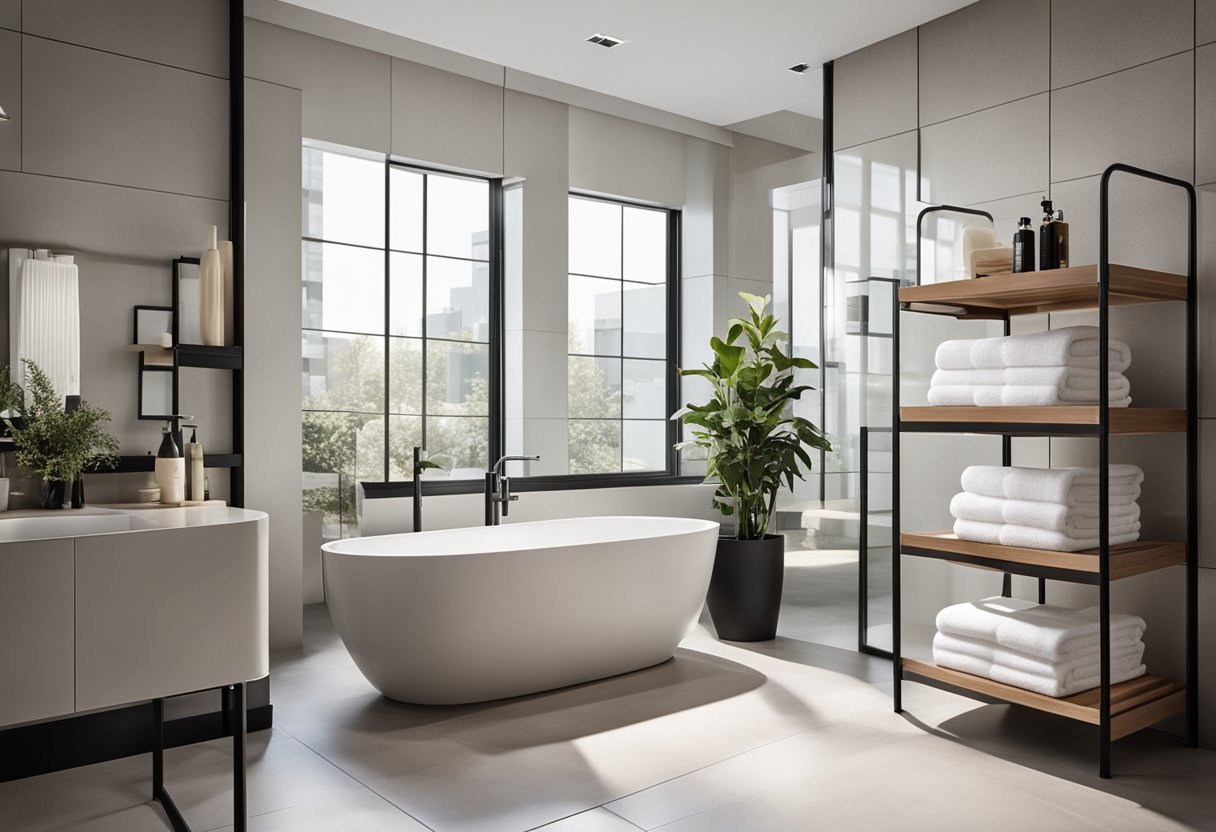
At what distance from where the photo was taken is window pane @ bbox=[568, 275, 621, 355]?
5.75 meters

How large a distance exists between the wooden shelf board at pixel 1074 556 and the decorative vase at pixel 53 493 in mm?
2831

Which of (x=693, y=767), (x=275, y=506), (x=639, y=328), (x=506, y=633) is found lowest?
(x=693, y=767)

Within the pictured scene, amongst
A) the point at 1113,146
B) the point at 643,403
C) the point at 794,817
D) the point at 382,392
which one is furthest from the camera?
the point at 643,403

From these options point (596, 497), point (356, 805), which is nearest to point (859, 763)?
point (356, 805)

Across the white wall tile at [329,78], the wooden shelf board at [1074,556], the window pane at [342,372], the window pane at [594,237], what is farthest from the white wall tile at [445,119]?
the wooden shelf board at [1074,556]

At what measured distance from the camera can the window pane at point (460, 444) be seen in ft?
17.1

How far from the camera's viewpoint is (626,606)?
3.66 m

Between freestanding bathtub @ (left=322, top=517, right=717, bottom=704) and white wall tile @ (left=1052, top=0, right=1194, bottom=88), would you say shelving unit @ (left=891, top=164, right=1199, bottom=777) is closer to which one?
white wall tile @ (left=1052, top=0, right=1194, bottom=88)

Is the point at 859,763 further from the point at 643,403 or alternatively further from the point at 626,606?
the point at 643,403

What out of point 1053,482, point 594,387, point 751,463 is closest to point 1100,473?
point 1053,482

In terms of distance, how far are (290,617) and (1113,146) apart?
12.5 feet

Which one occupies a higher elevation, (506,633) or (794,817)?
(506,633)

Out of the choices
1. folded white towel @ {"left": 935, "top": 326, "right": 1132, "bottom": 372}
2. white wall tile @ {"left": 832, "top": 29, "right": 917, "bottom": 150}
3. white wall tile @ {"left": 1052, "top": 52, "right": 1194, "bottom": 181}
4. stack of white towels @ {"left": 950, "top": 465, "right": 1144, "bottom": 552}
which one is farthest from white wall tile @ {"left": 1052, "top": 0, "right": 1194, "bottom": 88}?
stack of white towels @ {"left": 950, "top": 465, "right": 1144, "bottom": 552}

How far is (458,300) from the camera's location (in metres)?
5.34
